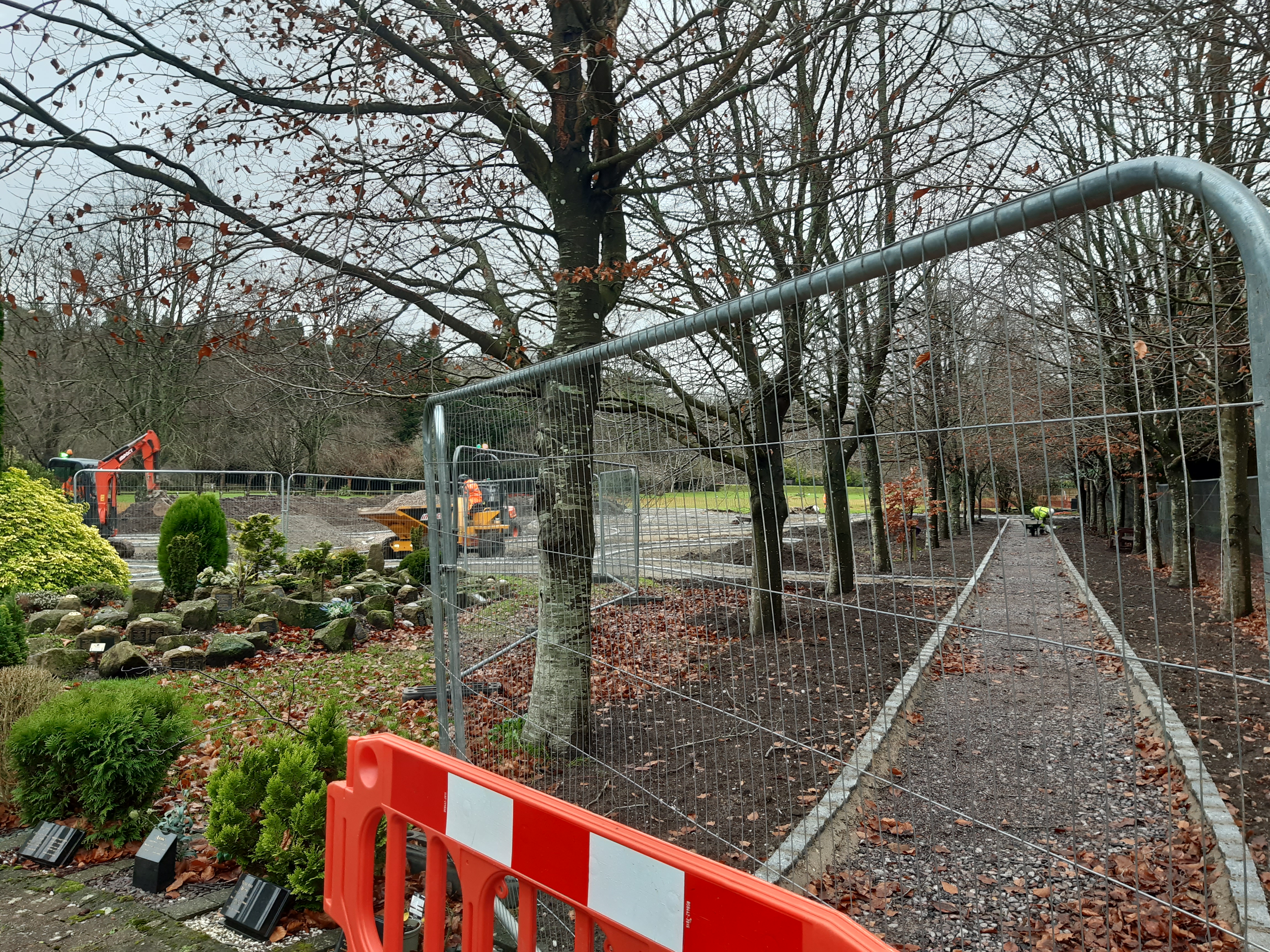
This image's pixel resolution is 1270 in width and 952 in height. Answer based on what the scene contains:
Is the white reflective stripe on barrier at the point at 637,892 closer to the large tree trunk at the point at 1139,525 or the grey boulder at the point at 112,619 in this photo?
the grey boulder at the point at 112,619

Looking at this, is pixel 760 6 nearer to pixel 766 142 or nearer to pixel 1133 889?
pixel 766 142

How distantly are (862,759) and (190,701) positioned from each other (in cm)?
594

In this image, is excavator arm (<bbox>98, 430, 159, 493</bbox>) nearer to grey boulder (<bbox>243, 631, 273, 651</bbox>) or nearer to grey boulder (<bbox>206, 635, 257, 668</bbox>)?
grey boulder (<bbox>243, 631, 273, 651</bbox>)

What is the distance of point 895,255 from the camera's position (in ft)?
6.63

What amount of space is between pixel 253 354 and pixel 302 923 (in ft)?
18.7

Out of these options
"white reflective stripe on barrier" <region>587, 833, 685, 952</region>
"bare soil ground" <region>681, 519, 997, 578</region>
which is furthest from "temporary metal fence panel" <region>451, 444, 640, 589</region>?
"white reflective stripe on barrier" <region>587, 833, 685, 952</region>

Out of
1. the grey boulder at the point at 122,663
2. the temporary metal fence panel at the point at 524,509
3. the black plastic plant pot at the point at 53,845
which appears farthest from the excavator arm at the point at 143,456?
the temporary metal fence panel at the point at 524,509

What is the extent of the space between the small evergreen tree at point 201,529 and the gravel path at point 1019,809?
11.4 metres

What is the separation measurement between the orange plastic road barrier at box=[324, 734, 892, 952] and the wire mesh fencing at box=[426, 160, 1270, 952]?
0.67 m

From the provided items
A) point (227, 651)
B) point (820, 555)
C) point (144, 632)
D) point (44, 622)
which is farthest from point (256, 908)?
point (44, 622)

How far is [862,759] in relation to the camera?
4141mm

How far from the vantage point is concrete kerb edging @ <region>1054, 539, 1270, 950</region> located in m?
1.44

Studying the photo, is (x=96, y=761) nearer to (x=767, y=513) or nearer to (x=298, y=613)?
(x=767, y=513)

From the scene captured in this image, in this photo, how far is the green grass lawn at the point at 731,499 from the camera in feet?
8.57
